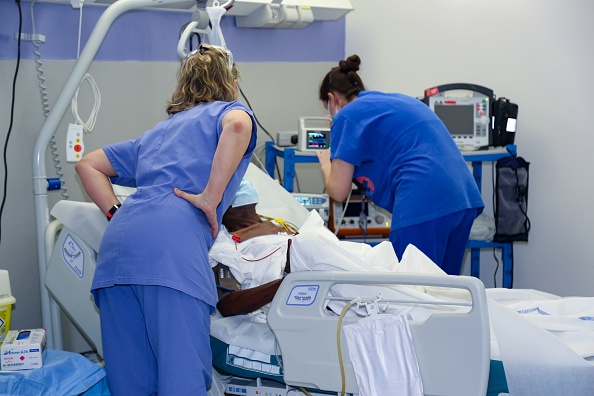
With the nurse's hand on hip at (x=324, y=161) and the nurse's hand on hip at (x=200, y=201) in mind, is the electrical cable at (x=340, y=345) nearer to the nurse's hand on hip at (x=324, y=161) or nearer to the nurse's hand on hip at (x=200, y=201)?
the nurse's hand on hip at (x=200, y=201)

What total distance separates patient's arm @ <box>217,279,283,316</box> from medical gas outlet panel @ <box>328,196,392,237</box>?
1639 millimetres

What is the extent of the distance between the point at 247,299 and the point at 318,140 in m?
1.90

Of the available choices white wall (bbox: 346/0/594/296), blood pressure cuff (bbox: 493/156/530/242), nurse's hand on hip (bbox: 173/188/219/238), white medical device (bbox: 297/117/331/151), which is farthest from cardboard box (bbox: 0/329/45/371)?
white wall (bbox: 346/0/594/296)

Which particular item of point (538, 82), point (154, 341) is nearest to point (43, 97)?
point (154, 341)

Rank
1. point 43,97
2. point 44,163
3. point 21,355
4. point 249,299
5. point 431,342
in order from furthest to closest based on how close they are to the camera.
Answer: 1. point 43,97
2. point 44,163
3. point 21,355
4. point 249,299
5. point 431,342

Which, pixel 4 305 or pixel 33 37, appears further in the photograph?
pixel 33 37

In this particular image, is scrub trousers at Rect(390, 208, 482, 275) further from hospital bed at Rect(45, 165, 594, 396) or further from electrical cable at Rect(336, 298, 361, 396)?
electrical cable at Rect(336, 298, 361, 396)

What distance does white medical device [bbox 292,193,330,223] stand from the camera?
385cm

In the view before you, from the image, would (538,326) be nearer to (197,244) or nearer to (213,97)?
(197,244)

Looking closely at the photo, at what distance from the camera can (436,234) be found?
288 cm

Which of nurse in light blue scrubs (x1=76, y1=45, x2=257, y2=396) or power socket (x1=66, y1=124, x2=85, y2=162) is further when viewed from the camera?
power socket (x1=66, y1=124, x2=85, y2=162)

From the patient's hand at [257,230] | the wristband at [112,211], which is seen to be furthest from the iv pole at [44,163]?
the patient's hand at [257,230]

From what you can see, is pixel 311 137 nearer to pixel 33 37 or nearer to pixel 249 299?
pixel 33 37

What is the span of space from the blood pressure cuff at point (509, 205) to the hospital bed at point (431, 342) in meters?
1.42
